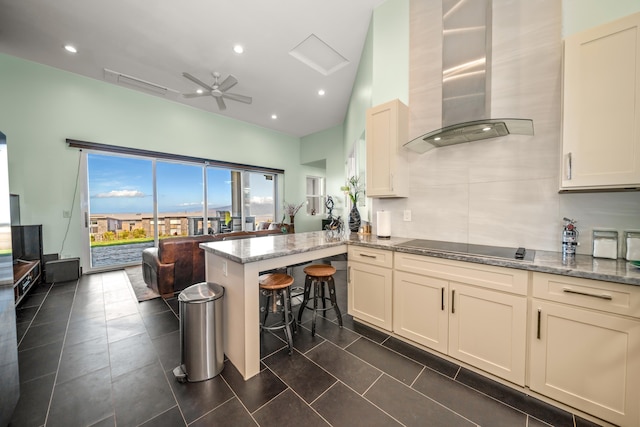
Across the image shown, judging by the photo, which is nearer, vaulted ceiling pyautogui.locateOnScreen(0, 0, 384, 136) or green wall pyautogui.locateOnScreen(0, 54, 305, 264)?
vaulted ceiling pyautogui.locateOnScreen(0, 0, 384, 136)

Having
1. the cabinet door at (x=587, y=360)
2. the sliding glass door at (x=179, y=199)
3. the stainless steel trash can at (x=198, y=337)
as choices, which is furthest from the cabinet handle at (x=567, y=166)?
the sliding glass door at (x=179, y=199)

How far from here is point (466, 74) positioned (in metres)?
2.02

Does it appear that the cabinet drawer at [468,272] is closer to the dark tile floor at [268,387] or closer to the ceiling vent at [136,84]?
the dark tile floor at [268,387]

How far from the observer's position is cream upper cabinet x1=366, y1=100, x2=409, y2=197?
2.35 meters

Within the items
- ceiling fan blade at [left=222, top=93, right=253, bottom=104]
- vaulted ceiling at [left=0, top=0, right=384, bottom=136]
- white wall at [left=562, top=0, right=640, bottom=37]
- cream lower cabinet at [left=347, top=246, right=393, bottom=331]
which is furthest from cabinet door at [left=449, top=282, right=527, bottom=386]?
ceiling fan blade at [left=222, top=93, right=253, bottom=104]

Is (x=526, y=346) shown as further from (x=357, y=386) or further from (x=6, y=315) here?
(x=6, y=315)

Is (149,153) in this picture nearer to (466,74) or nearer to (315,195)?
(315,195)

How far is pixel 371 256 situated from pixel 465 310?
850 millimetres

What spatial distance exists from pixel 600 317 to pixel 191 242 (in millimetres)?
3999

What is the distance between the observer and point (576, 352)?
4.26 ft

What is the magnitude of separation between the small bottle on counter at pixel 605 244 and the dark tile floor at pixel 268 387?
104cm

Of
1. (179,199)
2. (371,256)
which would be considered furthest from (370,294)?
(179,199)

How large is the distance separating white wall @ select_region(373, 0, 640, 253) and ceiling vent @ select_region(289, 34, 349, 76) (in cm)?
155

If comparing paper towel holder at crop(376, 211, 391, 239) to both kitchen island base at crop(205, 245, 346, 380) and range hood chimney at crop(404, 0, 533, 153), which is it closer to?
range hood chimney at crop(404, 0, 533, 153)
